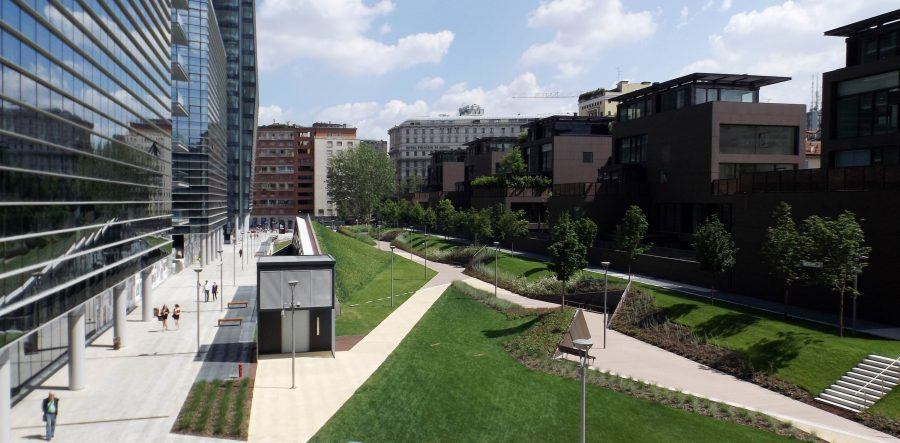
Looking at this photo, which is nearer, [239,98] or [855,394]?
[855,394]

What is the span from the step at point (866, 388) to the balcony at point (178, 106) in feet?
216

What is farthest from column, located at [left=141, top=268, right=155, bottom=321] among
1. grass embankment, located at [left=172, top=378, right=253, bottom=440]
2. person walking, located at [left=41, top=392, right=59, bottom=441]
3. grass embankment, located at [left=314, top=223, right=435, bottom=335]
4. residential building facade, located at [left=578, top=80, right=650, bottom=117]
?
residential building facade, located at [left=578, top=80, right=650, bottom=117]

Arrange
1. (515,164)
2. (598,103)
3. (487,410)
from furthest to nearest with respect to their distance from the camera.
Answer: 1. (598,103)
2. (515,164)
3. (487,410)

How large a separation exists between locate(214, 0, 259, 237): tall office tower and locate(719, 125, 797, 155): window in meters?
87.2

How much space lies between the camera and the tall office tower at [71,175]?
19625 mm

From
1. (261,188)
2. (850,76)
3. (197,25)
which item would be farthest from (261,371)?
(261,188)

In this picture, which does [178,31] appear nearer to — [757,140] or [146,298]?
[146,298]

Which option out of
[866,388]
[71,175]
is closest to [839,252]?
[866,388]

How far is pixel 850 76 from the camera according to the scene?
40.7m

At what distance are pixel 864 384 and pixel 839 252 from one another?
254 inches

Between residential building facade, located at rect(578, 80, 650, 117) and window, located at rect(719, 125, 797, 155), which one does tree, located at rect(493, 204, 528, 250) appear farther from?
residential building facade, located at rect(578, 80, 650, 117)

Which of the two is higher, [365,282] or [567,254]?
[567,254]

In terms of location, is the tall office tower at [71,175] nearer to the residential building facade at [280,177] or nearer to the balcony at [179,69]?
the balcony at [179,69]

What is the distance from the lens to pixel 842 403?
80.1 ft
